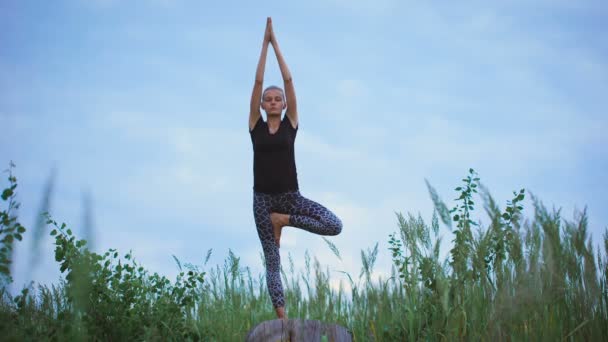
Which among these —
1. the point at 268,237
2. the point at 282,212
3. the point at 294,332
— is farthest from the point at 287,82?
the point at 294,332

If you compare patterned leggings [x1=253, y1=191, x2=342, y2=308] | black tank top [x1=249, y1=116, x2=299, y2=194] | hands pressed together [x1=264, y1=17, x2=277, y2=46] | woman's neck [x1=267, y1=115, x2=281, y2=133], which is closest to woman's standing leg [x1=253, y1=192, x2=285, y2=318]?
patterned leggings [x1=253, y1=191, x2=342, y2=308]

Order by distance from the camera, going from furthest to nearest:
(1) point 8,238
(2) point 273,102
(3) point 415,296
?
(2) point 273,102
(3) point 415,296
(1) point 8,238

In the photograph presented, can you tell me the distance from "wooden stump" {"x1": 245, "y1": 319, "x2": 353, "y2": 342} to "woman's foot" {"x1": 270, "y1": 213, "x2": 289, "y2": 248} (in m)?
1.35

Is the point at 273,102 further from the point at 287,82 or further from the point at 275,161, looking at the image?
the point at 275,161

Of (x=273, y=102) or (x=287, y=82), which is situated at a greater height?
(x=287, y=82)

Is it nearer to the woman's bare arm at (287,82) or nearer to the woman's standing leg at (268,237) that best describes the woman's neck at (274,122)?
the woman's bare arm at (287,82)

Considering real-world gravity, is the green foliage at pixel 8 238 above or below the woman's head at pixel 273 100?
below

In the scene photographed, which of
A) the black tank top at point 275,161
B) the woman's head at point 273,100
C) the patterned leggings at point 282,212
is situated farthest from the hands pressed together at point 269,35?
the patterned leggings at point 282,212

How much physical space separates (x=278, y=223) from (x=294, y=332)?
150 centimetres

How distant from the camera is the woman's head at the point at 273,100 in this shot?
599 cm

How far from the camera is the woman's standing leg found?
233 inches

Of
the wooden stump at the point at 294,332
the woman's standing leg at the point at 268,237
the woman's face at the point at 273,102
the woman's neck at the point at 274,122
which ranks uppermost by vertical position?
the woman's face at the point at 273,102

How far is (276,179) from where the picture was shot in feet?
19.2

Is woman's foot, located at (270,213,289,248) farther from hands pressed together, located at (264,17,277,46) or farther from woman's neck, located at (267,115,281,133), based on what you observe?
hands pressed together, located at (264,17,277,46)
